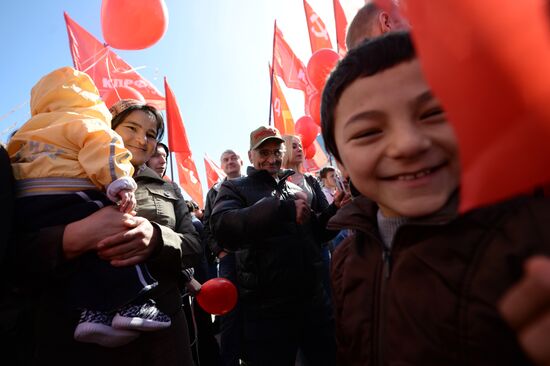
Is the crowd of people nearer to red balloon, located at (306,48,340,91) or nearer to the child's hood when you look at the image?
the child's hood

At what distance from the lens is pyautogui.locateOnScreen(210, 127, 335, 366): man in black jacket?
190 centimetres

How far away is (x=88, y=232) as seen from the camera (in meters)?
1.11

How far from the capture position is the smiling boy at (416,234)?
20.6 inches

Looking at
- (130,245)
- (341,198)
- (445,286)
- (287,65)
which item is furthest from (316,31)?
(445,286)

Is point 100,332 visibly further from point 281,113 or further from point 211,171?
point 211,171

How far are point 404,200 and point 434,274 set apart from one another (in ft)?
0.51

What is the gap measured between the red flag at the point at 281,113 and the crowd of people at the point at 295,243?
17.2 ft

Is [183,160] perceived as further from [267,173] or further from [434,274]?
[434,274]

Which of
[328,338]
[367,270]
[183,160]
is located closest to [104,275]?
[367,270]

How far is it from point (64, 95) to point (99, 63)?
160 inches

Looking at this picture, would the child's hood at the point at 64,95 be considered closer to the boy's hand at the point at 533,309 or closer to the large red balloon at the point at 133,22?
the boy's hand at the point at 533,309

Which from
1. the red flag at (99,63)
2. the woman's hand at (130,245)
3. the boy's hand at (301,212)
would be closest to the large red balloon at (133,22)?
the red flag at (99,63)

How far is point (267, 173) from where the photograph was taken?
2.28 m

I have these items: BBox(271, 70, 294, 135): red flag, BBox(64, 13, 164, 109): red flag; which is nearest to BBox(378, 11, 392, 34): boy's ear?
BBox(64, 13, 164, 109): red flag
